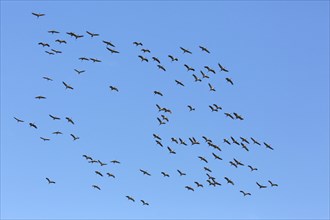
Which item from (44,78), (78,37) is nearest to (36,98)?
(44,78)

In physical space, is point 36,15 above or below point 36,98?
above

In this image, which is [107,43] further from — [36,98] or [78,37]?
[36,98]

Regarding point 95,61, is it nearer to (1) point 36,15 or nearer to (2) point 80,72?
(2) point 80,72

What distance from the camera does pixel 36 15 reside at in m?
196

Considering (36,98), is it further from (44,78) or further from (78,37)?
(78,37)

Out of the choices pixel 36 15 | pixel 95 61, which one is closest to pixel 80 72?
pixel 95 61

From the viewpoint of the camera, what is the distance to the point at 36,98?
197 metres

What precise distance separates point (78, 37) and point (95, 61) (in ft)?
22.0

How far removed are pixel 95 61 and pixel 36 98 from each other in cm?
1586

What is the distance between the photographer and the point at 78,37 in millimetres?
197875

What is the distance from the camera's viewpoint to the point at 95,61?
Result: 198375 millimetres

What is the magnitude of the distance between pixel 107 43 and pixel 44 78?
16.5 meters

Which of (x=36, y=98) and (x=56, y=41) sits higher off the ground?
(x=56, y=41)

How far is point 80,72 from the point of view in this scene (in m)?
199
